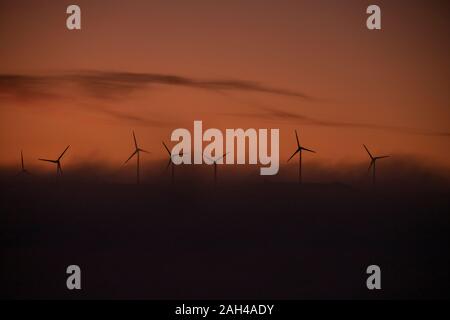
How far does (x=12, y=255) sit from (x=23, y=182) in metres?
0.79

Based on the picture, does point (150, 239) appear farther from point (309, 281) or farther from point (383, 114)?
point (383, 114)

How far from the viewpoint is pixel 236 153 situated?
632 cm

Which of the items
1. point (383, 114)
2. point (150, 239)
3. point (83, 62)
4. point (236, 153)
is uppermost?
point (83, 62)

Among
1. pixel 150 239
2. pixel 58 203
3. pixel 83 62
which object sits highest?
pixel 83 62

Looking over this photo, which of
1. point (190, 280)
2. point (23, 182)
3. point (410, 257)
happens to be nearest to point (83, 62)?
point (23, 182)

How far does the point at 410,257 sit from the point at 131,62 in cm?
369

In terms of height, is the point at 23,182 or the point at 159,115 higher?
the point at 159,115

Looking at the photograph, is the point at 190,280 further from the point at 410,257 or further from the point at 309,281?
the point at 410,257

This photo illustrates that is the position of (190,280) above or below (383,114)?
below

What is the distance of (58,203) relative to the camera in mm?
6312

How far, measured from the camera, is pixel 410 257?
6430 mm

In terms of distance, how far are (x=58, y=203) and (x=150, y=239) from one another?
1.05m

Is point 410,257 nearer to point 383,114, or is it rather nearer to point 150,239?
point 383,114

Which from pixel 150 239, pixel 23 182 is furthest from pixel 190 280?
pixel 23 182
